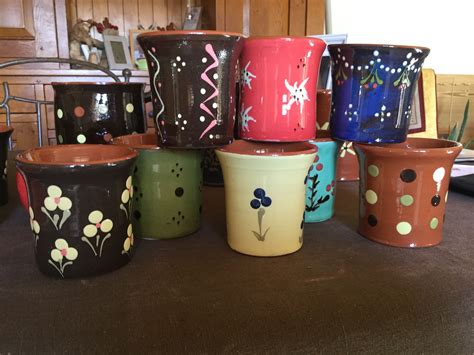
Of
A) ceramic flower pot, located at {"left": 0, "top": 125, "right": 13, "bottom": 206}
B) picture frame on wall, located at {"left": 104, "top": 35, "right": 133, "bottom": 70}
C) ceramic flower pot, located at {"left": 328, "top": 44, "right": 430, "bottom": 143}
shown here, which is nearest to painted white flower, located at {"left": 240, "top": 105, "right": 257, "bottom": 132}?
ceramic flower pot, located at {"left": 328, "top": 44, "right": 430, "bottom": 143}

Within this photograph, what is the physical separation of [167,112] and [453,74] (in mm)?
2187

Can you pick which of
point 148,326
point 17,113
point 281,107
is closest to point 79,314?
point 148,326

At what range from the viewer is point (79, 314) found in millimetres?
336

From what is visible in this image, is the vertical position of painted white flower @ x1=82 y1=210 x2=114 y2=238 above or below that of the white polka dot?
below

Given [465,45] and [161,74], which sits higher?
[465,45]

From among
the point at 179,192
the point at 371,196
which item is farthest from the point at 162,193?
the point at 371,196

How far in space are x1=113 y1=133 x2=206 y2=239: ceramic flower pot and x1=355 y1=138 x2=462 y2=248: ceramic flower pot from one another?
0.20m

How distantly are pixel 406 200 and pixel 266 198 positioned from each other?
152 mm

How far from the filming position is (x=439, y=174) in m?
0.49

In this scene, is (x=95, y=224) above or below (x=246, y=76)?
below

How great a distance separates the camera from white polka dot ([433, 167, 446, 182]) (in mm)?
487

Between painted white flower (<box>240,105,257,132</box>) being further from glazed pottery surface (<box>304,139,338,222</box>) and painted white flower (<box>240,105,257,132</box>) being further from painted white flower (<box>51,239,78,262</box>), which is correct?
painted white flower (<box>51,239,78,262</box>)

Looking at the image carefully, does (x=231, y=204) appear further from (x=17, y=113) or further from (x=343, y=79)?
(x=17, y=113)

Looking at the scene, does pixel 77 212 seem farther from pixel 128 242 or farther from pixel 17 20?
pixel 17 20
